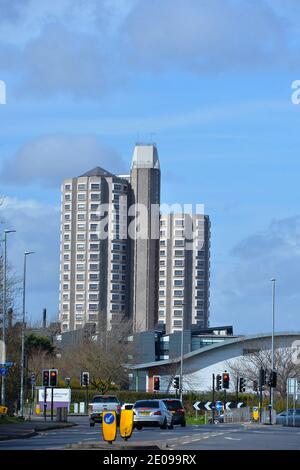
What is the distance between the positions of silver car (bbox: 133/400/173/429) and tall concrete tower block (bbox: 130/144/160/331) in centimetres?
11444

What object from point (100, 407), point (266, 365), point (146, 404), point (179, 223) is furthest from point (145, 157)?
point (146, 404)

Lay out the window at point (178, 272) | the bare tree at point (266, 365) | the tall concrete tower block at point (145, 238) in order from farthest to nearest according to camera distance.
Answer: the window at point (178, 272)
the tall concrete tower block at point (145, 238)
the bare tree at point (266, 365)

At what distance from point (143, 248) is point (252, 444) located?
467 feet

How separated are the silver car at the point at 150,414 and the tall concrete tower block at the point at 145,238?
11444 centimetres

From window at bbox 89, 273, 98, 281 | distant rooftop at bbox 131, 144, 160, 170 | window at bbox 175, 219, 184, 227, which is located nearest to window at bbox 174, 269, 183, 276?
window at bbox 175, 219, 184, 227

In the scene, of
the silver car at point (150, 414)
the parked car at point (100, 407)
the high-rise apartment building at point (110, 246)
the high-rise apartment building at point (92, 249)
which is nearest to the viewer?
the silver car at point (150, 414)

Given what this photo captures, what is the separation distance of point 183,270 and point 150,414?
14094cm

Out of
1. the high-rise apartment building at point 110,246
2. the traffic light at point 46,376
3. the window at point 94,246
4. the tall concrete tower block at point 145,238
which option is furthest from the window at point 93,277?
the traffic light at point 46,376

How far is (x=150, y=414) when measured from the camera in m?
52.6

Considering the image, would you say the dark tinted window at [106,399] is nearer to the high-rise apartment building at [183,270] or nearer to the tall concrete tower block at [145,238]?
the tall concrete tower block at [145,238]

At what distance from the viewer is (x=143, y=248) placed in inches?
6929

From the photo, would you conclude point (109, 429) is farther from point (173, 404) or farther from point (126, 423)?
point (173, 404)

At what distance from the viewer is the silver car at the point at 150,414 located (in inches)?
2052

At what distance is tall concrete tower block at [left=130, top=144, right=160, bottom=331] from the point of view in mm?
171750
